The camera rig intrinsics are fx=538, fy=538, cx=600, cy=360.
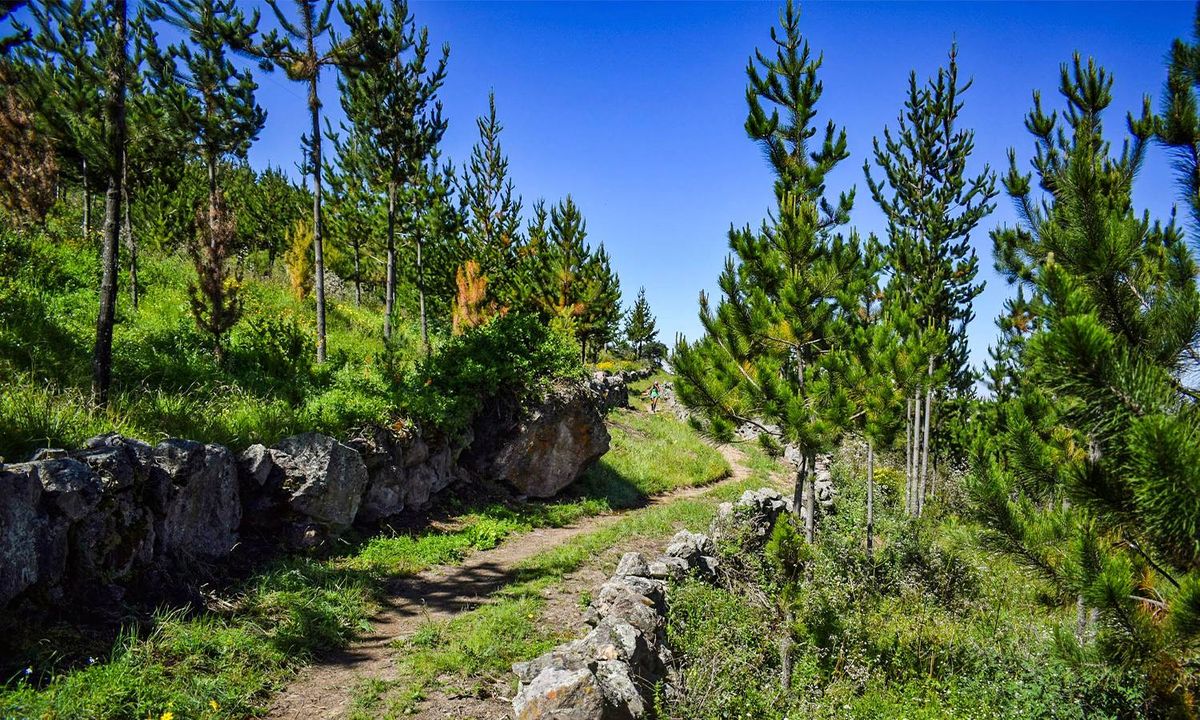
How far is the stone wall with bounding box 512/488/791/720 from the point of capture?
3.88 metres

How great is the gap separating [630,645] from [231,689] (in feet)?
10.7

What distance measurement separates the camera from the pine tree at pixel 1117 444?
227 centimetres

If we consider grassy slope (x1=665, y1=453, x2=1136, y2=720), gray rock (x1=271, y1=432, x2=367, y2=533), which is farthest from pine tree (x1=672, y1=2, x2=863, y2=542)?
gray rock (x1=271, y1=432, x2=367, y2=533)

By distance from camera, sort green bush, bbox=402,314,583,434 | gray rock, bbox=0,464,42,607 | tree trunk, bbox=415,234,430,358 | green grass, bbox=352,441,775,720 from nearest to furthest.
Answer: gray rock, bbox=0,464,42,607
green grass, bbox=352,441,775,720
green bush, bbox=402,314,583,434
tree trunk, bbox=415,234,430,358

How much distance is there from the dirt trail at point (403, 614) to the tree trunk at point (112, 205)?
13.5 ft

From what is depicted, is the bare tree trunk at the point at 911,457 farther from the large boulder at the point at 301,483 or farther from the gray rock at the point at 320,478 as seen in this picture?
the large boulder at the point at 301,483

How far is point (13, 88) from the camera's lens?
13203 millimetres

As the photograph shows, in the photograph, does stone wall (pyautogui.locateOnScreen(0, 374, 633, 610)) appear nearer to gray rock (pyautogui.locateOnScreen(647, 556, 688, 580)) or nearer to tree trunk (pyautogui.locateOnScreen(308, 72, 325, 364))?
tree trunk (pyautogui.locateOnScreen(308, 72, 325, 364))

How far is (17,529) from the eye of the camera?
409cm

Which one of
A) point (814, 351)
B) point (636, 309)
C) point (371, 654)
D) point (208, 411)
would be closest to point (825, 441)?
point (814, 351)

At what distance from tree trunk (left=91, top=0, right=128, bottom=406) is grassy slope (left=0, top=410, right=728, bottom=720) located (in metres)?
3.10

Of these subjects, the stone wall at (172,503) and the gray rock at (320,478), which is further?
the gray rock at (320,478)

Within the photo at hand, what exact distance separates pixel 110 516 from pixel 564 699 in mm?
4384

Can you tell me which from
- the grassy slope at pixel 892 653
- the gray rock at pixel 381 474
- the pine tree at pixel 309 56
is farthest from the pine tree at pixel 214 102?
the grassy slope at pixel 892 653
